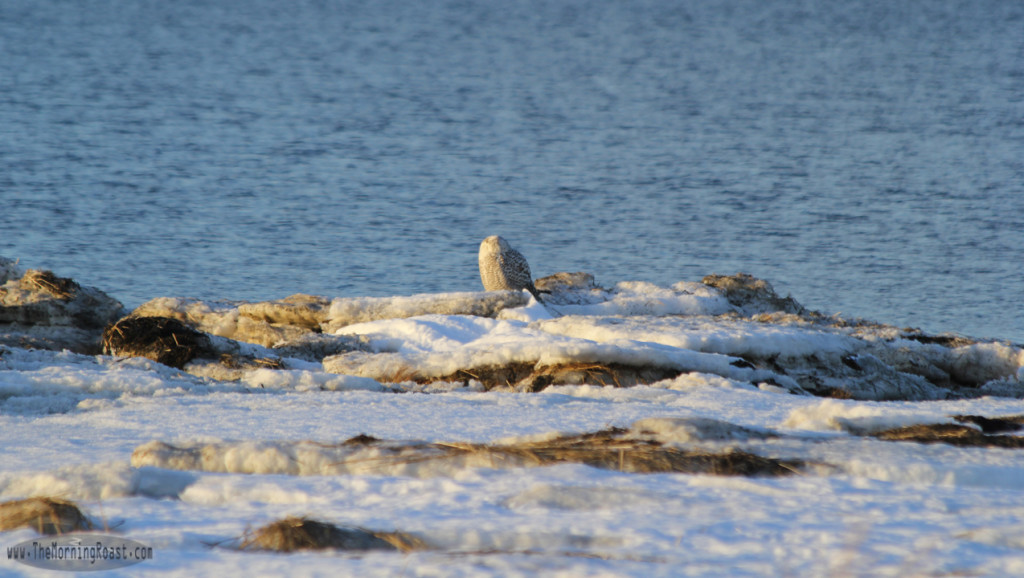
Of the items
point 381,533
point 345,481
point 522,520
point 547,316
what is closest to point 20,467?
point 345,481

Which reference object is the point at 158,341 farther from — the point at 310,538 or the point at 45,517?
the point at 310,538

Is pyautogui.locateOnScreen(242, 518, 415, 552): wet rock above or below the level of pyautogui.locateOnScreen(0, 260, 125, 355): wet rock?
below

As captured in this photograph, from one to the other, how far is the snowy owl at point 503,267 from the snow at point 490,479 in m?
5.23

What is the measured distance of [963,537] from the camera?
1769mm

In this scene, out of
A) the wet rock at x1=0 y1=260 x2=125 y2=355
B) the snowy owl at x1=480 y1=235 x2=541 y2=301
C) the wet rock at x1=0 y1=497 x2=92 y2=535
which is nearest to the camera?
the wet rock at x1=0 y1=497 x2=92 y2=535

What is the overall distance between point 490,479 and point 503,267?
8.15m

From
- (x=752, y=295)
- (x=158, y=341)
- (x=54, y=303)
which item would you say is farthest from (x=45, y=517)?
(x=752, y=295)

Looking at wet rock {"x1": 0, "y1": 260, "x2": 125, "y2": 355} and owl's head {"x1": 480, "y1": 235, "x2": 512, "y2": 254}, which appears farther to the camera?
owl's head {"x1": 480, "y1": 235, "x2": 512, "y2": 254}

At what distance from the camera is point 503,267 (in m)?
10.3

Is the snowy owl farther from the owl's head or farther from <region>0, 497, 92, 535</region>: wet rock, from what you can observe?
<region>0, 497, 92, 535</region>: wet rock

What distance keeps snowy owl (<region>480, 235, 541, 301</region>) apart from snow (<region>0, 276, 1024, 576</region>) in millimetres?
5234

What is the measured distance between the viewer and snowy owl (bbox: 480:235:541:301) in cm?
1031

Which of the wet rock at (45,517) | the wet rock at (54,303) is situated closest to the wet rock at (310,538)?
the wet rock at (45,517)

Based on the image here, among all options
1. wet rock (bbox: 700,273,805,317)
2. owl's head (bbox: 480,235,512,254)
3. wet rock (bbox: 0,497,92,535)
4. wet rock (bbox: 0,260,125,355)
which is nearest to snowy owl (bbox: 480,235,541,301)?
owl's head (bbox: 480,235,512,254)
